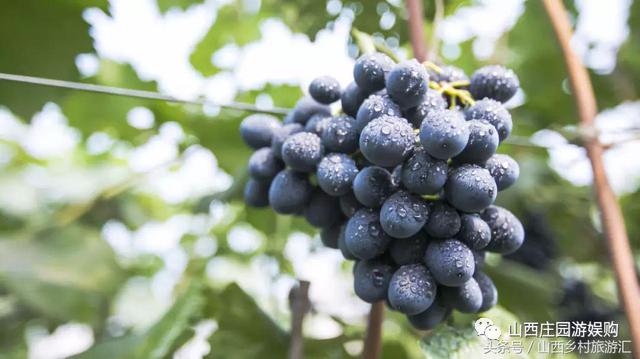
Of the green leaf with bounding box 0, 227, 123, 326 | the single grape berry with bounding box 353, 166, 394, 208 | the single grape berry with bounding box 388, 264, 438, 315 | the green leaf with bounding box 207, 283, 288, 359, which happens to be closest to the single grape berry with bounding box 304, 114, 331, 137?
the single grape berry with bounding box 353, 166, 394, 208

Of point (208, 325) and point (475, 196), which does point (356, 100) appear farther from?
point (208, 325)

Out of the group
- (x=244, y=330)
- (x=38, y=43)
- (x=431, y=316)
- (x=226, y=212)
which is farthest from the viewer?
(x=226, y=212)

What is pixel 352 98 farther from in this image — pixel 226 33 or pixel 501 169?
pixel 226 33

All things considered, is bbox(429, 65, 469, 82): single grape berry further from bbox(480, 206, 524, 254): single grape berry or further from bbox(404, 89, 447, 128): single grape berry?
bbox(480, 206, 524, 254): single grape berry

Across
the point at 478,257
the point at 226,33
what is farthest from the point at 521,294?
the point at 226,33

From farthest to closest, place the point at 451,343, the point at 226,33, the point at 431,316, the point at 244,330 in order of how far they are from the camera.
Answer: the point at 226,33 → the point at 244,330 → the point at 451,343 → the point at 431,316

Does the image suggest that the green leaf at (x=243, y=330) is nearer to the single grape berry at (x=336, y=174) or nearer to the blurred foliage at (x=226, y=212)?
the blurred foliage at (x=226, y=212)

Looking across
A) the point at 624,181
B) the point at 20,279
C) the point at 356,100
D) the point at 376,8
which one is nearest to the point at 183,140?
the point at 20,279
